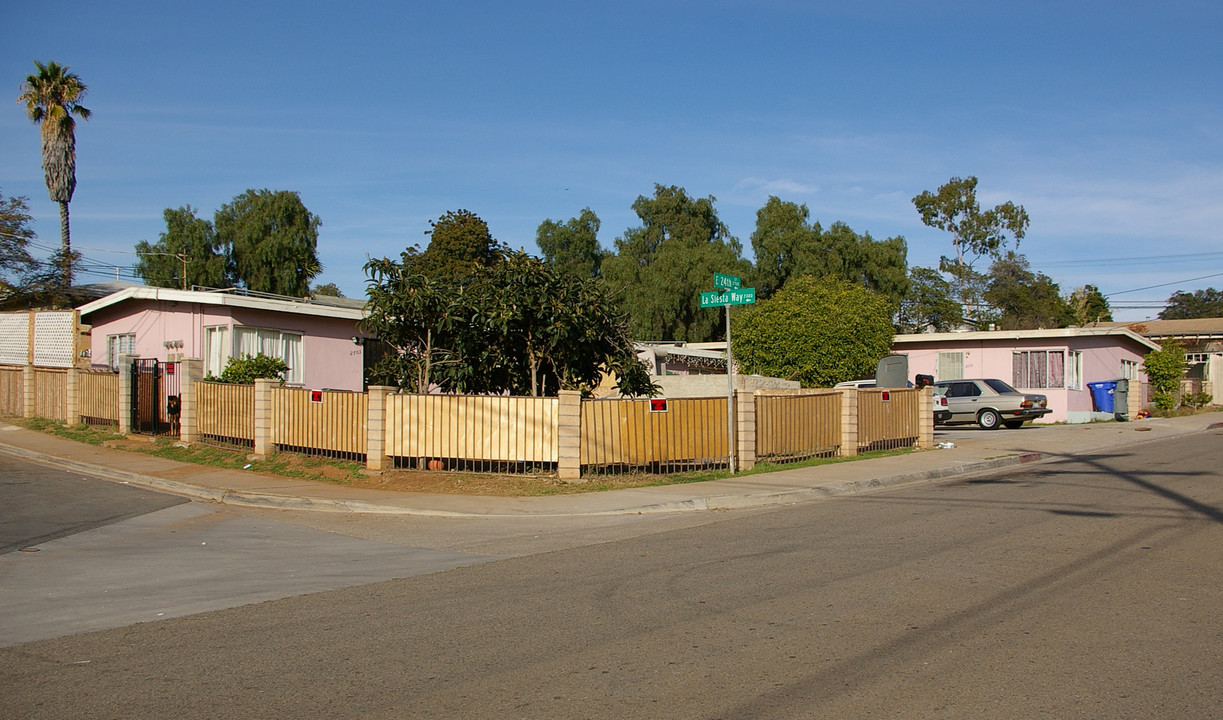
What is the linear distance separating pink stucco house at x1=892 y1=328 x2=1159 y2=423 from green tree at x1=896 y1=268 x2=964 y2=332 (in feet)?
61.4

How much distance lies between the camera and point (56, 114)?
1641 inches

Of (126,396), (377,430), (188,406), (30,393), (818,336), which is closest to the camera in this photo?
(377,430)

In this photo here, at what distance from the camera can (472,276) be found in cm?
1717

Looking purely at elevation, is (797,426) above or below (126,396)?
below

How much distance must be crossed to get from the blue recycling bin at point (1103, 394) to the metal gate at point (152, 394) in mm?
29953

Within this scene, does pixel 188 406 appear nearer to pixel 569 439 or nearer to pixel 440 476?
pixel 440 476

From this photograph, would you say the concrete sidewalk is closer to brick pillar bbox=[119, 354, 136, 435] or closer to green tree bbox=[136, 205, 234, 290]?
brick pillar bbox=[119, 354, 136, 435]

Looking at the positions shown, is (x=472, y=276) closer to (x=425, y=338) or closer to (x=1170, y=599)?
(x=425, y=338)

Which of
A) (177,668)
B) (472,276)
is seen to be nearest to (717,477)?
(472,276)

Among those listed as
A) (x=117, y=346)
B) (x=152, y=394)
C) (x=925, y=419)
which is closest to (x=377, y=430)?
(x=152, y=394)

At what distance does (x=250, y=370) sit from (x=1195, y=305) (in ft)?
392

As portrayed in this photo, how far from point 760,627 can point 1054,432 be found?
21.7 meters

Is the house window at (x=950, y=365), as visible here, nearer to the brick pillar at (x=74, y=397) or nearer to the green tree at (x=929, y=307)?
the green tree at (x=929, y=307)

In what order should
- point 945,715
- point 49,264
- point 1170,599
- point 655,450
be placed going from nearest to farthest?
1. point 945,715
2. point 1170,599
3. point 655,450
4. point 49,264
